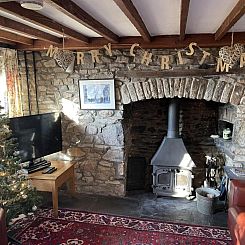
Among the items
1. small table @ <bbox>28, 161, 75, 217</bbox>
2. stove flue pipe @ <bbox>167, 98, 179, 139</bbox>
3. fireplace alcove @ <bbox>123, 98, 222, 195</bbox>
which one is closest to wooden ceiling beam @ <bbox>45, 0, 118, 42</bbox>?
stove flue pipe @ <bbox>167, 98, 179, 139</bbox>

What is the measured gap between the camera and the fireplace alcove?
439 centimetres

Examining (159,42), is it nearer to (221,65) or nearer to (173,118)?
(221,65)

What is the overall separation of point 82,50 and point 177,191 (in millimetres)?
2576

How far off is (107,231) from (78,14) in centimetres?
236

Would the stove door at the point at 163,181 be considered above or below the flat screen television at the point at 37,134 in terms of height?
below

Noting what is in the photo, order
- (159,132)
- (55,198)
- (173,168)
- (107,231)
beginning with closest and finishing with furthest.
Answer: (107,231)
(55,198)
(173,168)
(159,132)

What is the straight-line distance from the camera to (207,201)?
3.40 meters

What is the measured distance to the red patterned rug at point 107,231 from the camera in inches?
110

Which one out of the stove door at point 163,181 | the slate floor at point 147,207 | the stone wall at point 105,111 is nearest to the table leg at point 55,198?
Answer: the slate floor at point 147,207

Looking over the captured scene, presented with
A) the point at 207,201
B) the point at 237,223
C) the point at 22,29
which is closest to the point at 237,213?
the point at 237,223

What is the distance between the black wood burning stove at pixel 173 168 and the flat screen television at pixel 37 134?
155 cm

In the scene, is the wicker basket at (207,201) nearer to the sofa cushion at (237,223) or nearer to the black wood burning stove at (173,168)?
the black wood burning stove at (173,168)

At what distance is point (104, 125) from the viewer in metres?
3.80

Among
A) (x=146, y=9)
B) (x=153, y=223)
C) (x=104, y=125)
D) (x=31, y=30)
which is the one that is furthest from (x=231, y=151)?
(x=31, y=30)
